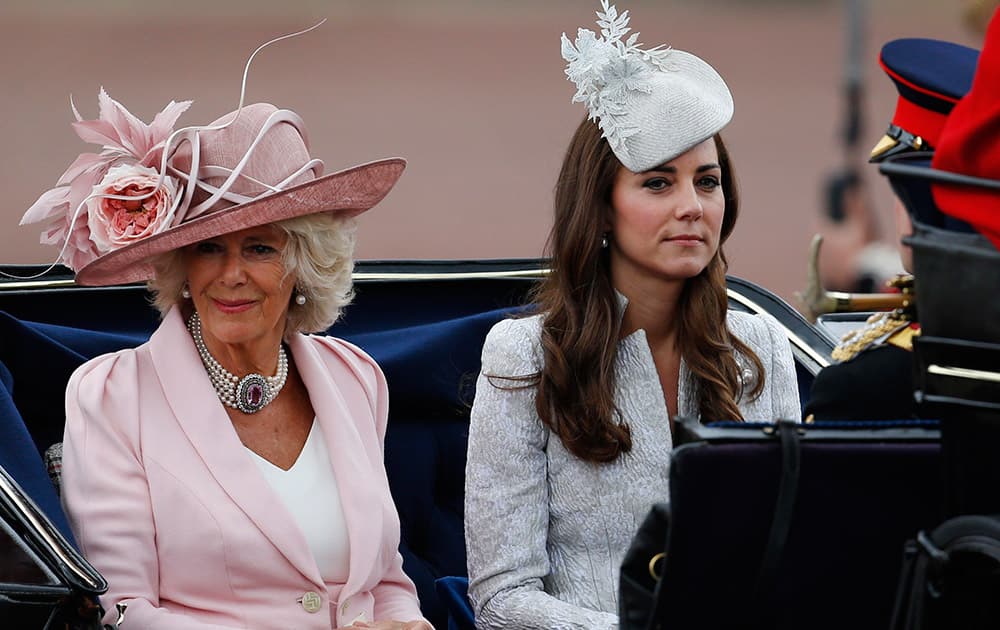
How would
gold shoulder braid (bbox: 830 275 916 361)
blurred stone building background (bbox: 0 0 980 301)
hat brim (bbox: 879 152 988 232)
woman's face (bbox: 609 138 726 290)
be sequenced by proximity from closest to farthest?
hat brim (bbox: 879 152 988 232) → gold shoulder braid (bbox: 830 275 916 361) → woman's face (bbox: 609 138 726 290) → blurred stone building background (bbox: 0 0 980 301)

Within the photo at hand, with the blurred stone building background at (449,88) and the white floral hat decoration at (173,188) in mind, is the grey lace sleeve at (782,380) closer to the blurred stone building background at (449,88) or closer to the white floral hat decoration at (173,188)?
the white floral hat decoration at (173,188)

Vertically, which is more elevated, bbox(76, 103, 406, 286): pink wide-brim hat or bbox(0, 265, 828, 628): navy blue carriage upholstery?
bbox(76, 103, 406, 286): pink wide-brim hat

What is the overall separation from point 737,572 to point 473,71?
1524 centimetres

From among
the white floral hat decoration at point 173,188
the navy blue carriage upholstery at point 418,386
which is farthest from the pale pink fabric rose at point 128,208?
the navy blue carriage upholstery at point 418,386

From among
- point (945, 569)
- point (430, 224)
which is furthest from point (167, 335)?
point (430, 224)

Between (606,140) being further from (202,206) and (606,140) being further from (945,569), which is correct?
(945,569)

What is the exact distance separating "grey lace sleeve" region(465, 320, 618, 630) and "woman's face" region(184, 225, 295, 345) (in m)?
0.38

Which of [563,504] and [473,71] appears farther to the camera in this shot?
[473,71]

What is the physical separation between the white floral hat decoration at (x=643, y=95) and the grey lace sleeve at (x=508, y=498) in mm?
382

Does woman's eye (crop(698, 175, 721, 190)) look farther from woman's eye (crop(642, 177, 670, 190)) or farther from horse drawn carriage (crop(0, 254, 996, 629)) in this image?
horse drawn carriage (crop(0, 254, 996, 629))

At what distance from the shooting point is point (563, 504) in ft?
8.57

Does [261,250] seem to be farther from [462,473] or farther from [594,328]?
[462,473]

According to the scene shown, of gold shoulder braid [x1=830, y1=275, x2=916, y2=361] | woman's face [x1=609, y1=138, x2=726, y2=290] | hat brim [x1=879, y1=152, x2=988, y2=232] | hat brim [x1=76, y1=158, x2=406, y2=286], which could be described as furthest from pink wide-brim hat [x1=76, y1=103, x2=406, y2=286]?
hat brim [x1=879, y1=152, x2=988, y2=232]

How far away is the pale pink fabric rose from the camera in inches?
98.0
